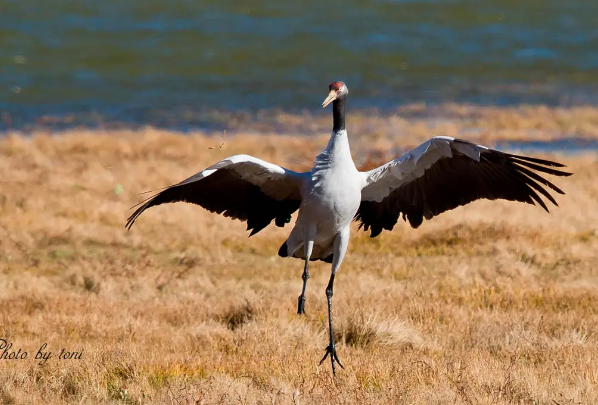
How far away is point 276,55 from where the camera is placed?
128ft

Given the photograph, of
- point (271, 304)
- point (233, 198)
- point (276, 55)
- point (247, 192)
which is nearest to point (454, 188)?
point (247, 192)

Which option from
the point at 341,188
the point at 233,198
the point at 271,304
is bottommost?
the point at 271,304

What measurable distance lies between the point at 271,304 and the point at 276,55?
30.7 meters

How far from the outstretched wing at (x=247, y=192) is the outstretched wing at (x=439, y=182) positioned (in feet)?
2.18

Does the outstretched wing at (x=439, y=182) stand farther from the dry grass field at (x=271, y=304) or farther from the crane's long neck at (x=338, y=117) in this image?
the dry grass field at (x=271, y=304)

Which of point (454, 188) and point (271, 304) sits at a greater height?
point (454, 188)

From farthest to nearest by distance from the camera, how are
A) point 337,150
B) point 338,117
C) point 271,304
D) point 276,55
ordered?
point 276,55, point 271,304, point 338,117, point 337,150

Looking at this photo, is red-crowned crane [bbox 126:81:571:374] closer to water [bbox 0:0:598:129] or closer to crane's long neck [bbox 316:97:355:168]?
crane's long neck [bbox 316:97:355:168]

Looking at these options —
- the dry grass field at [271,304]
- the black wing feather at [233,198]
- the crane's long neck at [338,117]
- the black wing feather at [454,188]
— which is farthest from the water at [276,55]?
the crane's long neck at [338,117]

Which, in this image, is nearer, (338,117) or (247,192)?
(338,117)

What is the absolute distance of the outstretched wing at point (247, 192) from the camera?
7801mm

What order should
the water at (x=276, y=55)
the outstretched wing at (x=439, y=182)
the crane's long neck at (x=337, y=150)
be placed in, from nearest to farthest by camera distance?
the crane's long neck at (x=337, y=150) < the outstretched wing at (x=439, y=182) < the water at (x=276, y=55)

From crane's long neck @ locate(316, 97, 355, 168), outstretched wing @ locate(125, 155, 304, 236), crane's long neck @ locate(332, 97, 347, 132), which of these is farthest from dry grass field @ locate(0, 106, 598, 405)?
crane's long neck @ locate(332, 97, 347, 132)

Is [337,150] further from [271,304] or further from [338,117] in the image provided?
[271,304]
